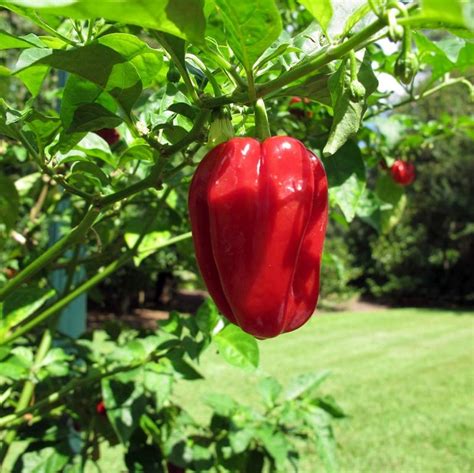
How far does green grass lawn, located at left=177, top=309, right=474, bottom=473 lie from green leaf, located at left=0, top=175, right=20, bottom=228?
1468 mm

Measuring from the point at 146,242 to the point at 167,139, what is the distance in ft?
Answer: 2.54

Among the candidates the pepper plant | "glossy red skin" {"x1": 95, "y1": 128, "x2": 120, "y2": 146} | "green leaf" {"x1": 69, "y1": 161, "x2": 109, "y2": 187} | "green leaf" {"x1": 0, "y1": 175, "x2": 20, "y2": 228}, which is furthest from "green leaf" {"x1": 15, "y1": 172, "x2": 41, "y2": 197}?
"green leaf" {"x1": 69, "y1": 161, "x2": 109, "y2": 187}

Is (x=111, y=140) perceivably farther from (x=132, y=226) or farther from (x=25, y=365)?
(x=25, y=365)

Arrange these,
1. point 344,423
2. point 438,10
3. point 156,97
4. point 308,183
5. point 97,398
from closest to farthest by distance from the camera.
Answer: point 438,10, point 308,183, point 156,97, point 97,398, point 344,423

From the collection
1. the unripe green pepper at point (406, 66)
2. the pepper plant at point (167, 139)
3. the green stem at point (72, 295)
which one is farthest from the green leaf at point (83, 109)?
the green stem at point (72, 295)

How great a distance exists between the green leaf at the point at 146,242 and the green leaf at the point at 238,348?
0.85 ft

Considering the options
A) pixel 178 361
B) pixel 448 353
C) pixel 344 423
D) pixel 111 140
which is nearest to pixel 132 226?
pixel 111 140

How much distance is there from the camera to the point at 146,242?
1.49 metres

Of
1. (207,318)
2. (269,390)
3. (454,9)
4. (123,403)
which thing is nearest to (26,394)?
(123,403)

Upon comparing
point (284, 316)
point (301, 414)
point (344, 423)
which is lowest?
point (344, 423)

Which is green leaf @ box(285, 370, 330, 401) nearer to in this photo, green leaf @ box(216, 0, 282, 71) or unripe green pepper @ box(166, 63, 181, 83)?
unripe green pepper @ box(166, 63, 181, 83)

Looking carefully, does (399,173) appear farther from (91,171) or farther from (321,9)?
(321,9)

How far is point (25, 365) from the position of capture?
142 centimetres

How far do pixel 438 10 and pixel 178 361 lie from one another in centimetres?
109
